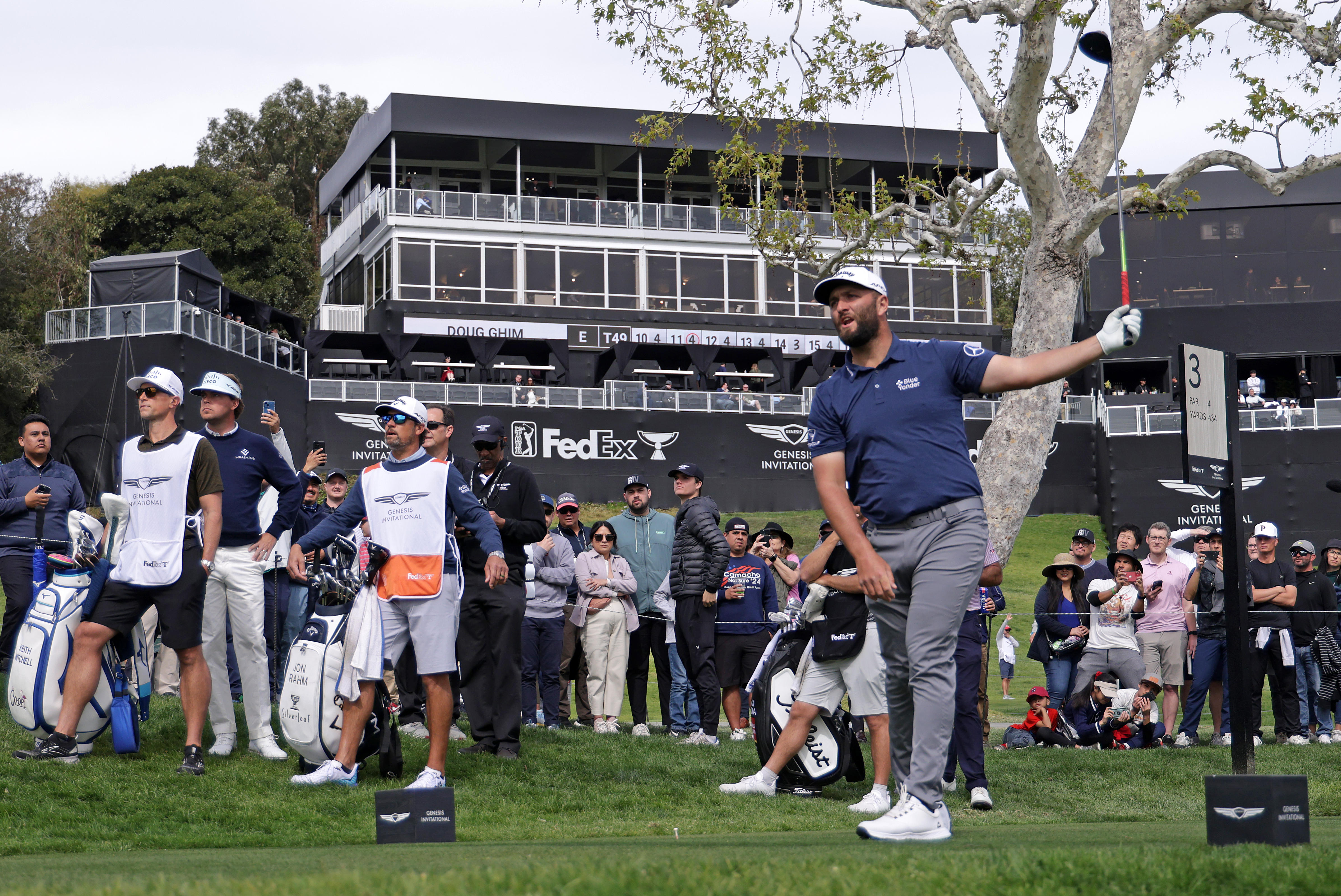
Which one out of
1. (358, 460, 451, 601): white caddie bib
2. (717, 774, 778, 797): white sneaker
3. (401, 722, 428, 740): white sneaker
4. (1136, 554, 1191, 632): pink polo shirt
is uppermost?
(358, 460, 451, 601): white caddie bib

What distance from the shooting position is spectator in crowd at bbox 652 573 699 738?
1195 centimetres

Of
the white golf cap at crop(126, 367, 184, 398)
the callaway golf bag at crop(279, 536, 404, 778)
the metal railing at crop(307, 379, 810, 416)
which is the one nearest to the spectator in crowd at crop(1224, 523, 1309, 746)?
the callaway golf bag at crop(279, 536, 404, 778)

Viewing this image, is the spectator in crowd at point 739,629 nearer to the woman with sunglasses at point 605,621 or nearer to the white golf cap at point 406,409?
the woman with sunglasses at point 605,621

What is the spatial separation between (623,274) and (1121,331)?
1565 inches

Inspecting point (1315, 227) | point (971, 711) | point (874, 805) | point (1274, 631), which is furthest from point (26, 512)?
point (1315, 227)

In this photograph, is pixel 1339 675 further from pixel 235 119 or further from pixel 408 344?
pixel 235 119

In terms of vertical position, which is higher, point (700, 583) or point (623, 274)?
point (623, 274)

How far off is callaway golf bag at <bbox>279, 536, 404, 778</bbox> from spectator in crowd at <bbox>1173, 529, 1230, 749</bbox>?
7398 mm

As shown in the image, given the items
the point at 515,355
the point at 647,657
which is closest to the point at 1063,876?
the point at 647,657

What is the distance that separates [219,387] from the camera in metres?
8.47

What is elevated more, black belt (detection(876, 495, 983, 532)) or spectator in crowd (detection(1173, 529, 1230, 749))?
black belt (detection(876, 495, 983, 532))

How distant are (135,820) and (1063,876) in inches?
185

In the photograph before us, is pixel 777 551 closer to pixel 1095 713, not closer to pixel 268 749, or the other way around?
pixel 1095 713

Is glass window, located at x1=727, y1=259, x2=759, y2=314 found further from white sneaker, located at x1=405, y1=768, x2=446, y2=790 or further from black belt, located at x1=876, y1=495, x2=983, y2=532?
black belt, located at x1=876, y1=495, x2=983, y2=532
